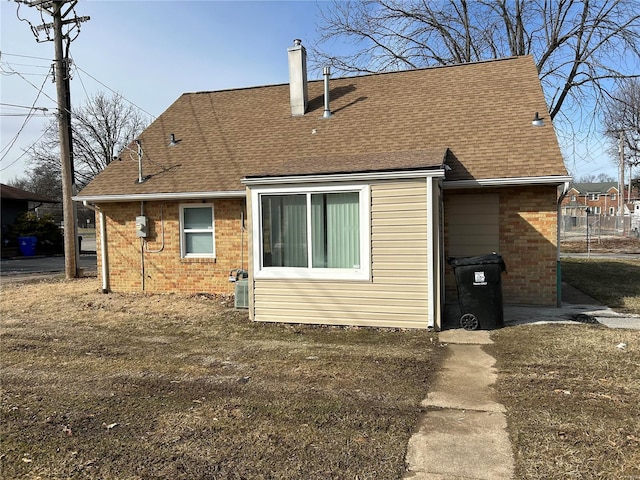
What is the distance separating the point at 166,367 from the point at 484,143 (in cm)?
759

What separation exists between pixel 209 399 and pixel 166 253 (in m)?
7.22

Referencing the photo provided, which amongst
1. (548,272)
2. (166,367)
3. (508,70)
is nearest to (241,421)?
(166,367)

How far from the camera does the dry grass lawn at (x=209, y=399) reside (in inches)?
134

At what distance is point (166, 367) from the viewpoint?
570cm

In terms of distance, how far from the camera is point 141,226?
11188mm

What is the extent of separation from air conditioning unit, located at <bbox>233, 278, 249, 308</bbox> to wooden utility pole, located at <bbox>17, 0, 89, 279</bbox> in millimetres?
7873

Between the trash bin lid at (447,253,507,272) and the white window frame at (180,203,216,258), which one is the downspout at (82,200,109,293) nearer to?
the white window frame at (180,203,216,258)

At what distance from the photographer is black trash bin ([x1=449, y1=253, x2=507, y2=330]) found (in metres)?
7.31

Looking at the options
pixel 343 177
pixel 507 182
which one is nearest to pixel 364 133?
pixel 507 182

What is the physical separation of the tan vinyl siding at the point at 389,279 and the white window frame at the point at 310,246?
0.09m

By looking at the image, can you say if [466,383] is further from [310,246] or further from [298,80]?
[298,80]

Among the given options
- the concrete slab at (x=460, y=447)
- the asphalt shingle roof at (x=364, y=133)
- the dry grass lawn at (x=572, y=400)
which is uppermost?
the asphalt shingle roof at (x=364, y=133)

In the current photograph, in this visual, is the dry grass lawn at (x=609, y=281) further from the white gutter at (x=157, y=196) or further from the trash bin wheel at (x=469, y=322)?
the white gutter at (x=157, y=196)

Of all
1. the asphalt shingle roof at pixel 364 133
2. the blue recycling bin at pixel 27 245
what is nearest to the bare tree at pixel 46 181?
the blue recycling bin at pixel 27 245
